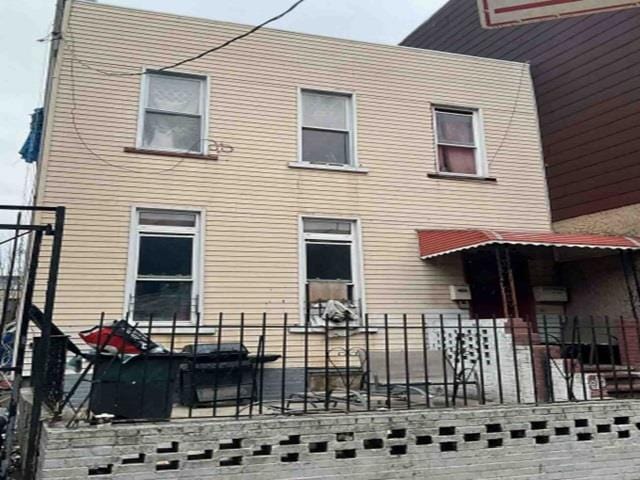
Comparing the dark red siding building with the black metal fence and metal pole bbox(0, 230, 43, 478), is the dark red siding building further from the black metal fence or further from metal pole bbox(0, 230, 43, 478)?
metal pole bbox(0, 230, 43, 478)

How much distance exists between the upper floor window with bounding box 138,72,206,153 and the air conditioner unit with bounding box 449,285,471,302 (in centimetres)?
458

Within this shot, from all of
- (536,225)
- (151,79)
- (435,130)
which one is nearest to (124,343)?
(151,79)

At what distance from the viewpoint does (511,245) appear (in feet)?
25.2

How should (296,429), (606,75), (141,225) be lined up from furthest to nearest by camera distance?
(606,75), (141,225), (296,429)

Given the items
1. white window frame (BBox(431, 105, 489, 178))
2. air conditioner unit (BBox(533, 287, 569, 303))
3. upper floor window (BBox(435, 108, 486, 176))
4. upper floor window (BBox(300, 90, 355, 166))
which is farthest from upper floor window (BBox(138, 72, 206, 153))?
air conditioner unit (BBox(533, 287, 569, 303))

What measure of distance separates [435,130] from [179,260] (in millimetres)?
5021

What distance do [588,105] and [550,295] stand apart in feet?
11.3

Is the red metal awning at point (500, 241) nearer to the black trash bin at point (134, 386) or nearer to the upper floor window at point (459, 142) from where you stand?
the upper floor window at point (459, 142)

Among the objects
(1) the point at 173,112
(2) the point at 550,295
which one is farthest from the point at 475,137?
(1) the point at 173,112

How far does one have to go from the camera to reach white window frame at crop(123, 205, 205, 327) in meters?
7.46

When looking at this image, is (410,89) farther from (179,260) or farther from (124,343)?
(124,343)

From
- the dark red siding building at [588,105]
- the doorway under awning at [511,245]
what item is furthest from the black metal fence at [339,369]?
the dark red siding building at [588,105]

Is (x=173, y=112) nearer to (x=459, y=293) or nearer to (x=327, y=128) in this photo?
(x=327, y=128)

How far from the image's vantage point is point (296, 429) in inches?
155
